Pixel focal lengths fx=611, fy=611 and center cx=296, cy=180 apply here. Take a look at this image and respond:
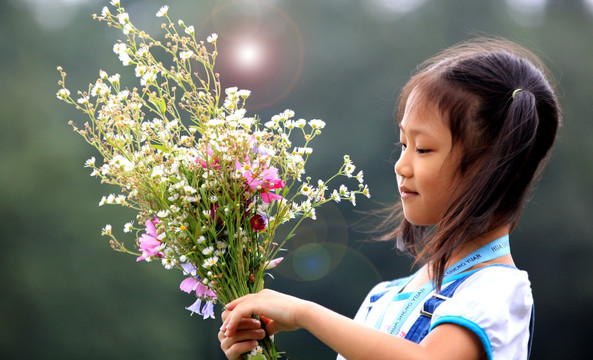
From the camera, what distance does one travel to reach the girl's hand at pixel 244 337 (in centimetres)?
133

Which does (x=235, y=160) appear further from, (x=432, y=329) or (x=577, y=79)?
(x=577, y=79)

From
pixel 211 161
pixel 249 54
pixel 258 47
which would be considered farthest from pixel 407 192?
pixel 258 47

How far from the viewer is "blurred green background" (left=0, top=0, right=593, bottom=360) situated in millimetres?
8742

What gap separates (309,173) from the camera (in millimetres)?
8984

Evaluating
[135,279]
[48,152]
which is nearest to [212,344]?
[135,279]

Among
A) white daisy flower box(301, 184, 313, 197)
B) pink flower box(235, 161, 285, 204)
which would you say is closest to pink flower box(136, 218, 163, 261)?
pink flower box(235, 161, 285, 204)

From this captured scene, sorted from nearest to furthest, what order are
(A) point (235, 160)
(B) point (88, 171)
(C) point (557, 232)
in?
(A) point (235, 160)
(B) point (88, 171)
(C) point (557, 232)

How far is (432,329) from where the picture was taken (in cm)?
118

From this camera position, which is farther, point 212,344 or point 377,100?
point 377,100

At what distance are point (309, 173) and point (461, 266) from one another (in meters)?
7.67

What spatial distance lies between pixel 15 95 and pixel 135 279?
10.7 ft

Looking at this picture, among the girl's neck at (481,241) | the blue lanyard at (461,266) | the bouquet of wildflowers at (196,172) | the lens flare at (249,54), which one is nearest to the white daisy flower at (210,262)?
the bouquet of wildflowers at (196,172)

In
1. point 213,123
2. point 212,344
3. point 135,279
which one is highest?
point 135,279

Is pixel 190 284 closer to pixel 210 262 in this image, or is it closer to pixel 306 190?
pixel 210 262
